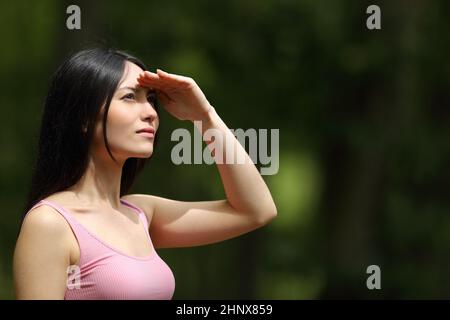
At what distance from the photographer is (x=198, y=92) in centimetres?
478

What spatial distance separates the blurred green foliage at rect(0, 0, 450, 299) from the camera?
11.6 metres

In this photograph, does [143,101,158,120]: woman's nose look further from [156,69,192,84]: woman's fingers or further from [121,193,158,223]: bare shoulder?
[121,193,158,223]: bare shoulder

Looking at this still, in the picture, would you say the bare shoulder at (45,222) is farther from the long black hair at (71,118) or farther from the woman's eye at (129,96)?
the woman's eye at (129,96)

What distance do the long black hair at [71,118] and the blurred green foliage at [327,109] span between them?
5803 millimetres

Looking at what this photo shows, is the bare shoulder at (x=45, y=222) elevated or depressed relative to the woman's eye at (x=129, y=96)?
depressed

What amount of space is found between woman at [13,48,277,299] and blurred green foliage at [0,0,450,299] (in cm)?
557

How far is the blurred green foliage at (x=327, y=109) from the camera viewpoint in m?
11.6

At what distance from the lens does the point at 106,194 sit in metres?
4.48

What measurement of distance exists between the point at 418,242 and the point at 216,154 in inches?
294

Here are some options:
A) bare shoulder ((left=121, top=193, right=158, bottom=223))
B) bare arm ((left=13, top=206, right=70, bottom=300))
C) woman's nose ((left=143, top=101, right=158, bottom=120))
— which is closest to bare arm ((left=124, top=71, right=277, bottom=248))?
bare shoulder ((left=121, top=193, right=158, bottom=223))

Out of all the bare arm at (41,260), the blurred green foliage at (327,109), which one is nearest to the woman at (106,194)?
the bare arm at (41,260)

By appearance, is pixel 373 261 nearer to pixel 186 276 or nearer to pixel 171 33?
pixel 171 33

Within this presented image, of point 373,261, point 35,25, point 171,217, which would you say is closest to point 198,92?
point 171,217

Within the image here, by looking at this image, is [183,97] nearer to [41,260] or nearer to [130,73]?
[130,73]
